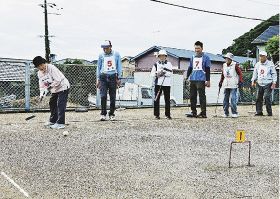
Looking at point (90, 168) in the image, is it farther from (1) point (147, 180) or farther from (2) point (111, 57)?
(2) point (111, 57)

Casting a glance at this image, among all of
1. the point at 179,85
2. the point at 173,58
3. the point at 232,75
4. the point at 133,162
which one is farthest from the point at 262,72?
the point at 173,58

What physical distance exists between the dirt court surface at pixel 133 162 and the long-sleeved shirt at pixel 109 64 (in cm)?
140

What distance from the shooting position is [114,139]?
24.6 feet

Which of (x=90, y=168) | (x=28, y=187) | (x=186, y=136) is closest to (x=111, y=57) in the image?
(x=186, y=136)

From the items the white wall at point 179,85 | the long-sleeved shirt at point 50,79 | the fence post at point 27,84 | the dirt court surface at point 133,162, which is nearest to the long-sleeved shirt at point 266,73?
the dirt court surface at point 133,162

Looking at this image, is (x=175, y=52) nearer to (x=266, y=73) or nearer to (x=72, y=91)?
(x=72, y=91)

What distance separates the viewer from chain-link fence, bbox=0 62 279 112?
12.3 meters

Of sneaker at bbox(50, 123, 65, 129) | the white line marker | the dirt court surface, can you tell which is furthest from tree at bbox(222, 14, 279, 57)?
the white line marker

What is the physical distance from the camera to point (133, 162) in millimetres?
6008

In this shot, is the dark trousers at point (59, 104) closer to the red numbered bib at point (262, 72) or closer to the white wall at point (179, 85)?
the red numbered bib at point (262, 72)

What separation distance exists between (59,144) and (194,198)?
2.98 metres

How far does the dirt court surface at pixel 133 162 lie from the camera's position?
4832mm

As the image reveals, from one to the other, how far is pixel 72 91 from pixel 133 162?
A: 850 cm

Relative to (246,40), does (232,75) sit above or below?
below
